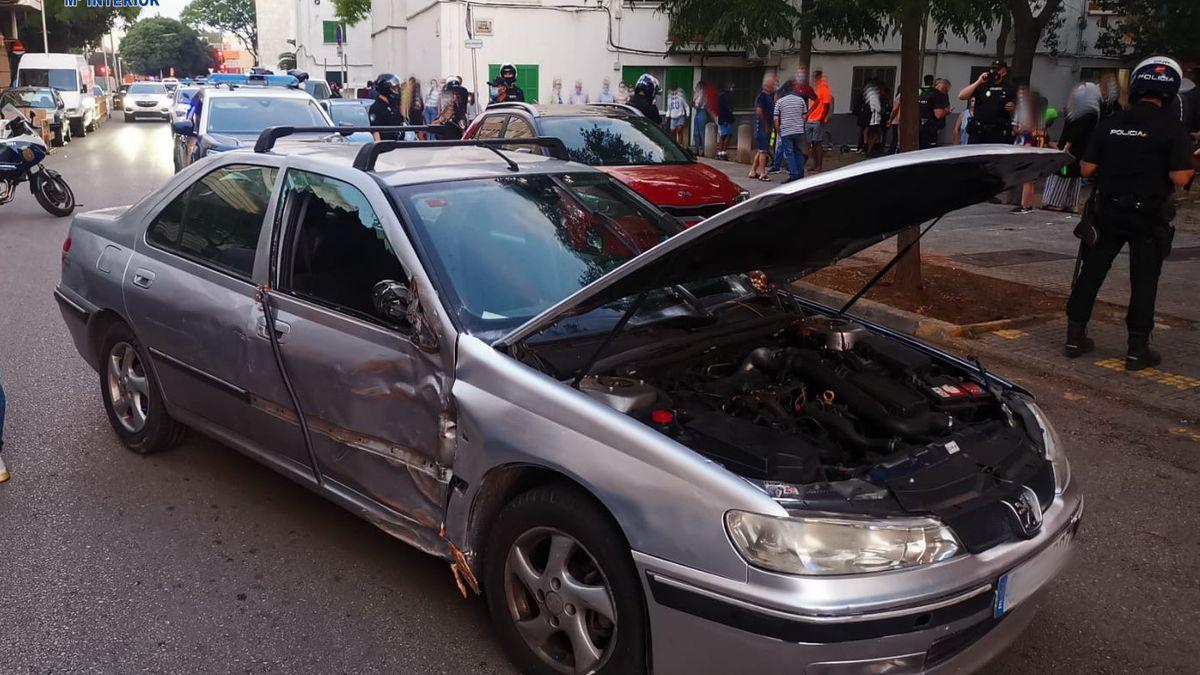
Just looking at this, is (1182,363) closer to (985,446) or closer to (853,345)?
(853,345)

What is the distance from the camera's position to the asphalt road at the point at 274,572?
3.30 m

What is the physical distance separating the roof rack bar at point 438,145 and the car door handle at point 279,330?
0.68 metres

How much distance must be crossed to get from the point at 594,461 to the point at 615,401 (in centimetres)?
28

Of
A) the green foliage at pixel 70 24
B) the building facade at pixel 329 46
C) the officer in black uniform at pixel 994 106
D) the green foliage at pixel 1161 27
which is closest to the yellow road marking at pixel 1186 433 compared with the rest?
the officer in black uniform at pixel 994 106

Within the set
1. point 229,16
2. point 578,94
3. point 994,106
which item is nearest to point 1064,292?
point 994,106

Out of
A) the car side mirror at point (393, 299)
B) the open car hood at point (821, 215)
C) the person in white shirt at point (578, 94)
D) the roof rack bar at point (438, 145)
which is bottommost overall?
the car side mirror at point (393, 299)

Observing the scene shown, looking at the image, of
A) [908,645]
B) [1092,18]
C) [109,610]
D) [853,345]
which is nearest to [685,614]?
[908,645]

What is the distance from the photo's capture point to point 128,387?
493cm

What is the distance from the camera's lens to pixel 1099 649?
3359mm

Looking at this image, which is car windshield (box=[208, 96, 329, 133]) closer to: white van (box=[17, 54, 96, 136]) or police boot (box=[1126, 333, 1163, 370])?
police boot (box=[1126, 333, 1163, 370])

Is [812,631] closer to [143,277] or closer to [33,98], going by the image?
[143,277]

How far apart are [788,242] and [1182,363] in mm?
4825

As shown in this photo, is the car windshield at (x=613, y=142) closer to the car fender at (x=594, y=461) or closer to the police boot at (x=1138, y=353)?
the police boot at (x=1138, y=353)

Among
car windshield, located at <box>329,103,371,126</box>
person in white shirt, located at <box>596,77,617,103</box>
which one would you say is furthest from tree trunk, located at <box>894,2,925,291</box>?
person in white shirt, located at <box>596,77,617,103</box>
